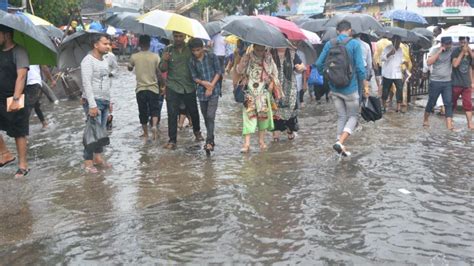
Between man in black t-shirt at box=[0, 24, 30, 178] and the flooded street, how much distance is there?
20.5 inches

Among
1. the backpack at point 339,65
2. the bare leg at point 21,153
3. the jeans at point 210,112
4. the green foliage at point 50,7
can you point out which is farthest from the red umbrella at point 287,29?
the green foliage at point 50,7

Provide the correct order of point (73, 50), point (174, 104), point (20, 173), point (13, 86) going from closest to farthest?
1. point (13, 86)
2. point (20, 173)
3. point (73, 50)
4. point (174, 104)

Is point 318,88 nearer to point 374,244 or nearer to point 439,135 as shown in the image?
point 439,135

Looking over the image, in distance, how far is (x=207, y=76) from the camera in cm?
798

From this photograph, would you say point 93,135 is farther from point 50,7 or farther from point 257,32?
point 50,7

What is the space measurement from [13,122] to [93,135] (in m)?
0.93

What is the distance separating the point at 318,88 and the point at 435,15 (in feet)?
82.3

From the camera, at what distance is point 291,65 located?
8797 mm

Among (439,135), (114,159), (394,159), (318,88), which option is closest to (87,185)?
(114,159)

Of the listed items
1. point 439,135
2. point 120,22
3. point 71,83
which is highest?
point 120,22

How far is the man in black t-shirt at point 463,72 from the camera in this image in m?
9.78

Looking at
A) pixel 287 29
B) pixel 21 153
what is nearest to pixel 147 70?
pixel 287 29

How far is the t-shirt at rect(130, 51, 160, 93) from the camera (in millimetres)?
8789

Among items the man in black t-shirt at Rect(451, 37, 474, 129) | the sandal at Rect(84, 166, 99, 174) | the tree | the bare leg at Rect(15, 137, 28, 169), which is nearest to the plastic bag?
the sandal at Rect(84, 166, 99, 174)
